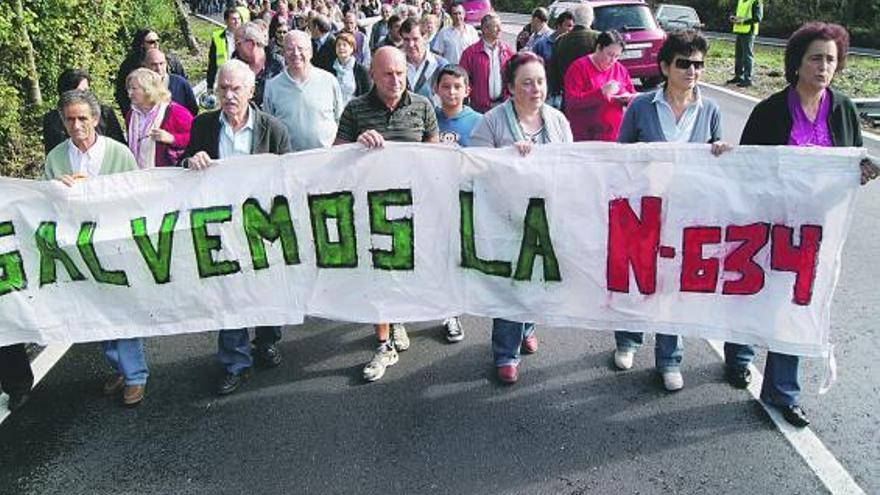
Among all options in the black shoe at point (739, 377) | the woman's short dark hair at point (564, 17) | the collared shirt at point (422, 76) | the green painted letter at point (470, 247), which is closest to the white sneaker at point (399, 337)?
the green painted letter at point (470, 247)

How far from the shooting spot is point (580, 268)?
13.4 feet

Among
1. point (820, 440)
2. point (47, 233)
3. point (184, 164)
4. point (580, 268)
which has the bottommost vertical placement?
point (820, 440)

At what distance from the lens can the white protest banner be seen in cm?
390

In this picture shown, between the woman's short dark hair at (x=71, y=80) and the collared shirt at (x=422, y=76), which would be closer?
the woman's short dark hair at (x=71, y=80)

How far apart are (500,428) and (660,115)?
6.22ft

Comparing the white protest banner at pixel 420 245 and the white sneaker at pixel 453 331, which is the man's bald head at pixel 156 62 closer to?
the white protest banner at pixel 420 245

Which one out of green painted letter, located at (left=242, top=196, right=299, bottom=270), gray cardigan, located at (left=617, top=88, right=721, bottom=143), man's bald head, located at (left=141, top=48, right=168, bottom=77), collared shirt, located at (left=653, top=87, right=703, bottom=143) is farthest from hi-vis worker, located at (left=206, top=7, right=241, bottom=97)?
collared shirt, located at (left=653, top=87, right=703, bottom=143)

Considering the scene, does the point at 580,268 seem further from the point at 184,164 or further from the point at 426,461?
the point at 184,164

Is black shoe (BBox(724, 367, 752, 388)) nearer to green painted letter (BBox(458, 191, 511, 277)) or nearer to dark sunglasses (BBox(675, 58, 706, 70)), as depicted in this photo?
green painted letter (BBox(458, 191, 511, 277))

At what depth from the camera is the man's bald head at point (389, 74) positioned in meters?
4.50

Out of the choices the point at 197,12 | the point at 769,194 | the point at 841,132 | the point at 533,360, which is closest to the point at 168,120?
the point at 533,360

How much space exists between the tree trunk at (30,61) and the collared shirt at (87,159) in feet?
16.8

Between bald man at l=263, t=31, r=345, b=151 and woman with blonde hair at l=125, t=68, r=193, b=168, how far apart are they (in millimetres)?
675

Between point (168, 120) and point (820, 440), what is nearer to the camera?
point (820, 440)
